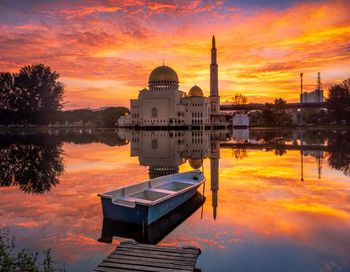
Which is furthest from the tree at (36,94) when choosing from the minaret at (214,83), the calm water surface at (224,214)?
the calm water surface at (224,214)

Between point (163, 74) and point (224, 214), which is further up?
point (163, 74)

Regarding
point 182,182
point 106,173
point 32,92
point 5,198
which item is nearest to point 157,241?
point 182,182

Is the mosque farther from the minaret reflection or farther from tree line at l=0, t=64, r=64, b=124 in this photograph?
the minaret reflection

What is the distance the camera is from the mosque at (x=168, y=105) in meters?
89.8

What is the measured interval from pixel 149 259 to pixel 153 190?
505 cm

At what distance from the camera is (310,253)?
774 centimetres

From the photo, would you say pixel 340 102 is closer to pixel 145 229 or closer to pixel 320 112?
pixel 320 112

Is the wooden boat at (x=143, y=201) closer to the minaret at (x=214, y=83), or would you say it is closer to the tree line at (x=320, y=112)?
the tree line at (x=320, y=112)

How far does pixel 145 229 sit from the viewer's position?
9.32 meters

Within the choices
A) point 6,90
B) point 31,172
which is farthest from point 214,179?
point 6,90

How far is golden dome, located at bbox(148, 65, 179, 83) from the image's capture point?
300ft

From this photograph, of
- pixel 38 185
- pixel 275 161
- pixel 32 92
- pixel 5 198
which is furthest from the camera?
pixel 32 92

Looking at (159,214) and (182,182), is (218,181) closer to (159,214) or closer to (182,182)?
(182,182)

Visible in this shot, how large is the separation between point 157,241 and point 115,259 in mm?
2254
